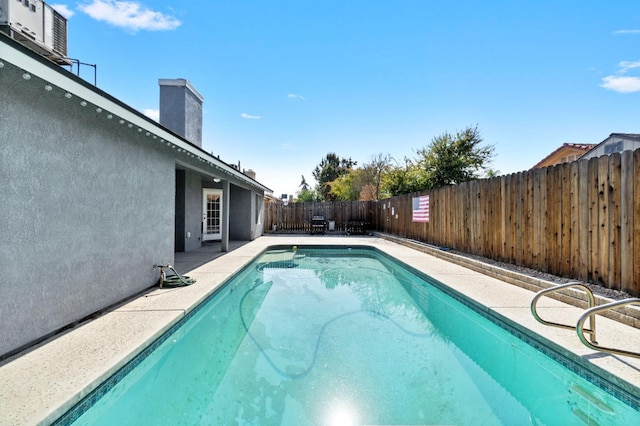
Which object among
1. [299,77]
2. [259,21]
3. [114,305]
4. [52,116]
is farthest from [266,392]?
[299,77]

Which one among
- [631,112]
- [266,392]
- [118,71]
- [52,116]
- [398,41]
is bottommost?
[266,392]

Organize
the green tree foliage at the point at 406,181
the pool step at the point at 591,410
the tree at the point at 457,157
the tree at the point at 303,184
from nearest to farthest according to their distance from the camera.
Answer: the pool step at the point at 591,410, the tree at the point at 457,157, the green tree foliage at the point at 406,181, the tree at the point at 303,184

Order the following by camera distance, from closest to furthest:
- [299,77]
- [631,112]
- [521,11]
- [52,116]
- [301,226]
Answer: [52,116] → [521,11] → [299,77] → [631,112] → [301,226]

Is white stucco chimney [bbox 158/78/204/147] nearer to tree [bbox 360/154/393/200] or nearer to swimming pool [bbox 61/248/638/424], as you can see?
swimming pool [bbox 61/248/638/424]

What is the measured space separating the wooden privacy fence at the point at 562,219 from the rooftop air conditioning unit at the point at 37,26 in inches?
271

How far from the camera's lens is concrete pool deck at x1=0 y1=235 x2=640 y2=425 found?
1.99 meters

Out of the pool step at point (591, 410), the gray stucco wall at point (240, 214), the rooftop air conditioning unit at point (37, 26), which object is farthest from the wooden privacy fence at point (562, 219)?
the gray stucco wall at point (240, 214)

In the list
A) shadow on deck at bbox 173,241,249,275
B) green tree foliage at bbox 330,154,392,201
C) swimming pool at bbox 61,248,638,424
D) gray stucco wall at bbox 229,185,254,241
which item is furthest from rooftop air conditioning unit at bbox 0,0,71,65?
green tree foliage at bbox 330,154,392,201

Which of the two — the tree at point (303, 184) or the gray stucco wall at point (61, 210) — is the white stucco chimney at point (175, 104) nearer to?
the gray stucco wall at point (61, 210)

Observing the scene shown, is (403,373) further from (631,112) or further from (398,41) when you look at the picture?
(631,112)

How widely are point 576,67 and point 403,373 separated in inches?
465

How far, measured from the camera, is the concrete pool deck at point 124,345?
1985mm

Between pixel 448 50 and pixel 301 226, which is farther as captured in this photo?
pixel 301 226

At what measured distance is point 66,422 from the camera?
195 centimetres
